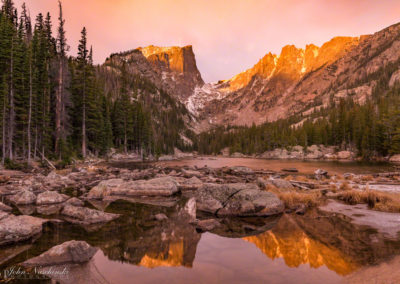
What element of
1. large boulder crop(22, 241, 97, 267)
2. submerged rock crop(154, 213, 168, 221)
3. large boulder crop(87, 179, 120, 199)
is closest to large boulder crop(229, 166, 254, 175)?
large boulder crop(87, 179, 120, 199)

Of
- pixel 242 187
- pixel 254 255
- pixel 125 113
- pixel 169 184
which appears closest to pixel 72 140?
pixel 125 113

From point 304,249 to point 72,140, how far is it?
156 feet

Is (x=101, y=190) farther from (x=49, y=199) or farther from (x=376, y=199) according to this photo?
(x=376, y=199)

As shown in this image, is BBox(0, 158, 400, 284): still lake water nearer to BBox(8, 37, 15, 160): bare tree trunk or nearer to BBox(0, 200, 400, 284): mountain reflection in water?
BBox(0, 200, 400, 284): mountain reflection in water

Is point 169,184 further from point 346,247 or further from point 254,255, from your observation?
point 346,247

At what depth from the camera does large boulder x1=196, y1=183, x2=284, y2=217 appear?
12.4 meters

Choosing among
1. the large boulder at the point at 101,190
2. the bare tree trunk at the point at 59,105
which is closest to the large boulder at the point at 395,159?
the large boulder at the point at 101,190

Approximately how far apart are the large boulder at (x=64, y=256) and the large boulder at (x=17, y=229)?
97.0 inches

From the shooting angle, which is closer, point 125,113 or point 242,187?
point 242,187

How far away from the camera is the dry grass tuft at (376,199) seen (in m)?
12.3

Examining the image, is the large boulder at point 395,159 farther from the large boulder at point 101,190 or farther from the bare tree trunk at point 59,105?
the bare tree trunk at point 59,105

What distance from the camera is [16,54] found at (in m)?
32.0

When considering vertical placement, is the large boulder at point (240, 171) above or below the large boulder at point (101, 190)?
below

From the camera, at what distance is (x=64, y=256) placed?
21.8 feet
